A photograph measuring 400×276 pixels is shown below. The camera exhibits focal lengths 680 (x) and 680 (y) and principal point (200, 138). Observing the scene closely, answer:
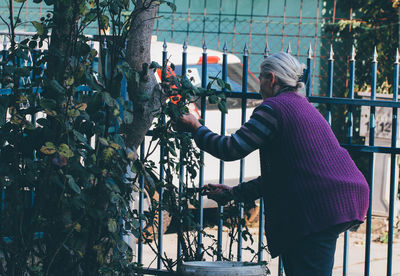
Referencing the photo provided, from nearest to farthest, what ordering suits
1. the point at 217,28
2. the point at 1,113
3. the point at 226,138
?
the point at 1,113 < the point at 226,138 < the point at 217,28

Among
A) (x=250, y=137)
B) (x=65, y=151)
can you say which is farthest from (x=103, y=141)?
(x=250, y=137)

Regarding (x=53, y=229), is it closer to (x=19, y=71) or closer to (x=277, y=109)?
(x=19, y=71)

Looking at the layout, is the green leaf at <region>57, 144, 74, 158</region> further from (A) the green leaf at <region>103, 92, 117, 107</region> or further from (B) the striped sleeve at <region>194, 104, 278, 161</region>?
(B) the striped sleeve at <region>194, 104, 278, 161</region>

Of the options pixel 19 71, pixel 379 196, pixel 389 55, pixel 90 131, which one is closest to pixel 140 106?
pixel 90 131

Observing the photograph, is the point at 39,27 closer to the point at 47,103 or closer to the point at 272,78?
the point at 47,103

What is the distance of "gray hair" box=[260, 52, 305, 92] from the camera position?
3.42 metres

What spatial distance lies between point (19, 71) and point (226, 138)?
3.45ft

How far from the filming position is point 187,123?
357 centimetres

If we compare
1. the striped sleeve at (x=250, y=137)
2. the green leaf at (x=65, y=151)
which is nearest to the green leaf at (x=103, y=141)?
the green leaf at (x=65, y=151)

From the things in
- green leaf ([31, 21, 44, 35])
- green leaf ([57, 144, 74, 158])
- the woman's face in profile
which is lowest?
green leaf ([57, 144, 74, 158])

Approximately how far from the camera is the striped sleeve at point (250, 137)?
3.25 m

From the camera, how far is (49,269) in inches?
141

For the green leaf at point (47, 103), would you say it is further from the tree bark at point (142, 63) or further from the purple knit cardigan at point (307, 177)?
the purple knit cardigan at point (307, 177)

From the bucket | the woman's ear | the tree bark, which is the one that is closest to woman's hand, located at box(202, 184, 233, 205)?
the bucket
